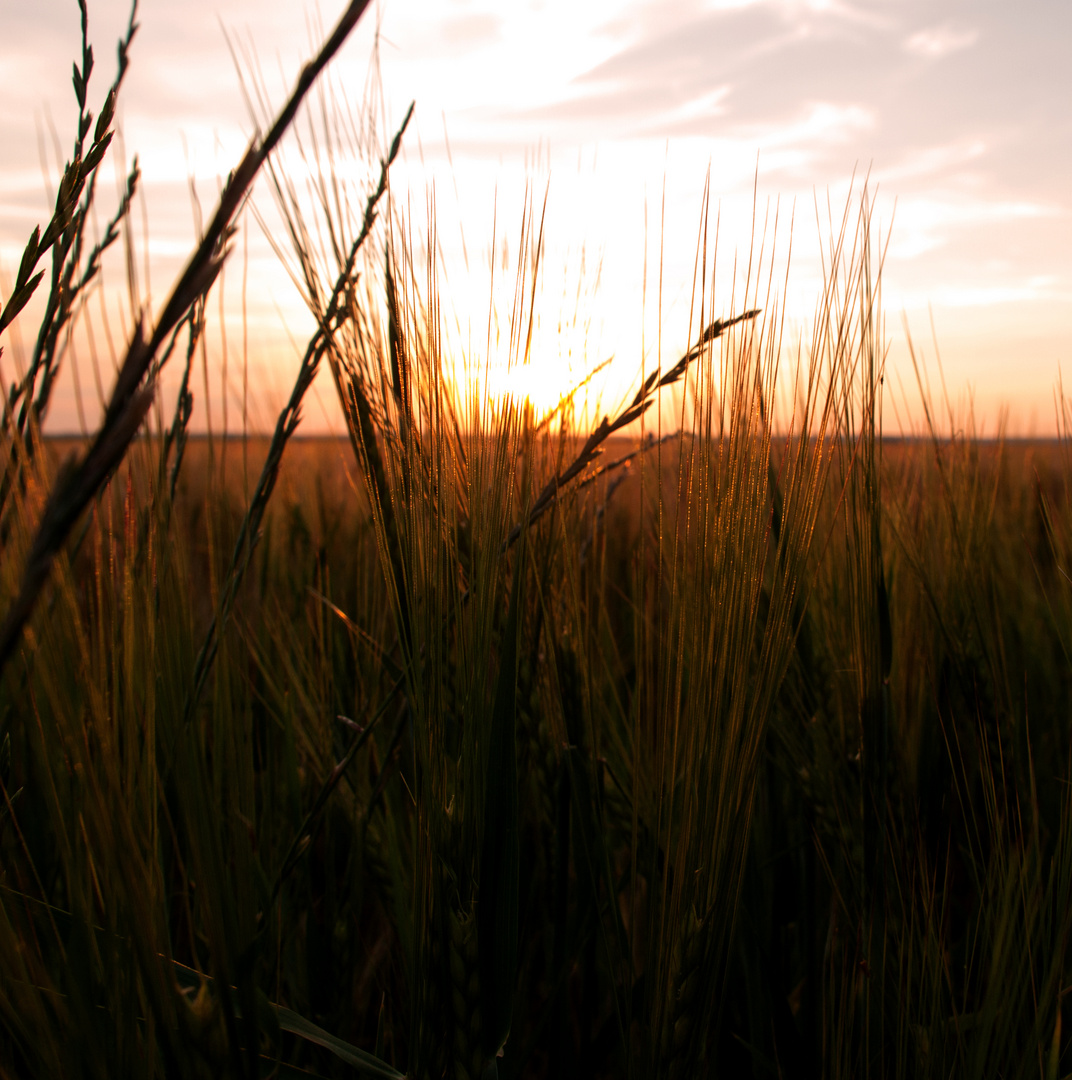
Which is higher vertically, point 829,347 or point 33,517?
point 829,347

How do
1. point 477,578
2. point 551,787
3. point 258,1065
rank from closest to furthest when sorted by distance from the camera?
point 258,1065 < point 477,578 < point 551,787

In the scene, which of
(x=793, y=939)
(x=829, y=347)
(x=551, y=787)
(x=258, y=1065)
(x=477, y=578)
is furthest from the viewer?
(x=793, y=939)

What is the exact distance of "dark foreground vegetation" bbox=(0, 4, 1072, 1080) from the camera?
389mm

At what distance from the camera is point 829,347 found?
0.66m

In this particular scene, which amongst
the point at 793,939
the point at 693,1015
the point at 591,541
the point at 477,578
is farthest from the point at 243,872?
the point at 793,939

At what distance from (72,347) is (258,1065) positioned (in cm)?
42

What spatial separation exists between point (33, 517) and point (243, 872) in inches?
9.1

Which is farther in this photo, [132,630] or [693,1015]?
[693,1015]

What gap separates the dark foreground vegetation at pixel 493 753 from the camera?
0.39 meters

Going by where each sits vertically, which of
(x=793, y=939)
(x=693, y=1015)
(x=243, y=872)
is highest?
(x=243, y=872)

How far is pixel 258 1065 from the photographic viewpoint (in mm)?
384

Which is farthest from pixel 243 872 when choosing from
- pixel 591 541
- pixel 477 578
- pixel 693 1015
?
pixel 591 541

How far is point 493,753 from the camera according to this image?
512 millimetres

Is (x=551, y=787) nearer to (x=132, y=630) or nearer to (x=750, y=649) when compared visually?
(x=750, y=649)
